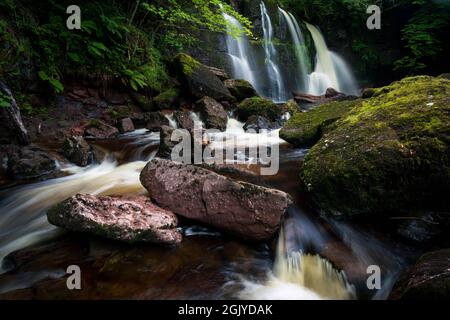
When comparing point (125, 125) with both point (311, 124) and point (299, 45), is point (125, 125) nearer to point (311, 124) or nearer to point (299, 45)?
point (311, 124)

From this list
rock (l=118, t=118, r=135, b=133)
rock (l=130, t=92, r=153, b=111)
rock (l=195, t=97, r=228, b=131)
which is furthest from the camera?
rock (l=130, t=92, r=153, b=111)

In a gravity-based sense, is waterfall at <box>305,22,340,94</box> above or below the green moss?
above

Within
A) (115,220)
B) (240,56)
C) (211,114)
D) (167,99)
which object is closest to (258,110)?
(211,114)

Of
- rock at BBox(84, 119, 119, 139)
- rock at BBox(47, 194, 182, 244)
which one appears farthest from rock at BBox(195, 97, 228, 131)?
rock at BBox(47, 194, 182, 244)

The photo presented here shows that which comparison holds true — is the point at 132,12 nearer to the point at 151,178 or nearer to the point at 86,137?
the point at 86,137

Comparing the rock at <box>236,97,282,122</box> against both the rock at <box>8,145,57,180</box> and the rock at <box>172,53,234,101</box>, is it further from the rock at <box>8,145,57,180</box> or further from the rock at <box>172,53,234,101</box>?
the rock at <box>8,145,57,180</box>

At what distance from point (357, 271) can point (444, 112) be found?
206 cm

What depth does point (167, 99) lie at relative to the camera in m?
8.62

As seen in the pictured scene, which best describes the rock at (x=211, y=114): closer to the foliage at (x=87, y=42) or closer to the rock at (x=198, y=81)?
the rock at (x=198, y=81)

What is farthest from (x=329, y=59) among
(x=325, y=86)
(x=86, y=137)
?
(x=86, y=137)

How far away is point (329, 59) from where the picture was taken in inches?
645

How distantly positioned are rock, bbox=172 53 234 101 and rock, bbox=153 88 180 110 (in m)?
0.44

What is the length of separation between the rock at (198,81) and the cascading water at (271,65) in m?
3.49

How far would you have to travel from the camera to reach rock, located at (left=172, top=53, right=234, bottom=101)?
9023 millimetres
